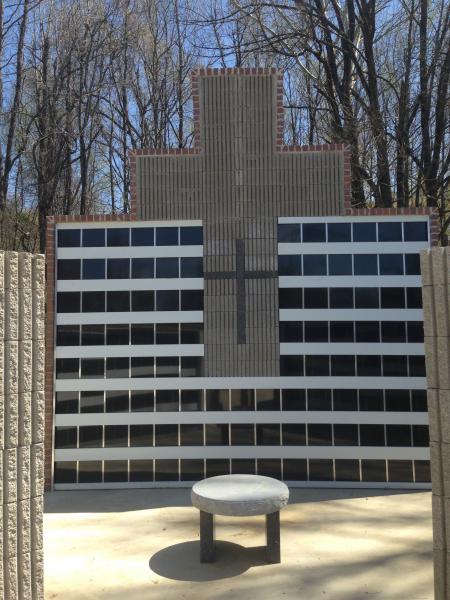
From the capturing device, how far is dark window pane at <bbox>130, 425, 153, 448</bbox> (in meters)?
8.44

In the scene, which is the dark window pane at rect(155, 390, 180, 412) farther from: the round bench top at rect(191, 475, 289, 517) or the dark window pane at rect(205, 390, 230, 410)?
the round bench top at rect(191, 475, 289, 517)

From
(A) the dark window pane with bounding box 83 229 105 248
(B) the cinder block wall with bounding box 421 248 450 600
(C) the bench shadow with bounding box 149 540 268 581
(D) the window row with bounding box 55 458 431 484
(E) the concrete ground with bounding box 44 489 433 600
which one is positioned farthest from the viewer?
(A) the dark window pane with bounding box 83 229 105 248

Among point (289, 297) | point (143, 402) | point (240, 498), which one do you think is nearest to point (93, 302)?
point (143, 402)

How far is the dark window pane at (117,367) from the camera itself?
855 cm

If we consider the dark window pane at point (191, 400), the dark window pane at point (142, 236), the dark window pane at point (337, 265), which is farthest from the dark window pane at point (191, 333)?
the dark window pane at point (337, 265)

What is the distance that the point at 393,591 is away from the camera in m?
5.09

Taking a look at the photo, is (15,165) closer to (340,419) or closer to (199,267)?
(199,267)

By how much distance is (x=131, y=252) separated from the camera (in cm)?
870

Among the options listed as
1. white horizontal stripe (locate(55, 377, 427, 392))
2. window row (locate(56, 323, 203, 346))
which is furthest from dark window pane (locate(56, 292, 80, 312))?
white horizontal stripe (locate(55, 377, 427, 392))

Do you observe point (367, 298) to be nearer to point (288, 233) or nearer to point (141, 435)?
point (288, 233)

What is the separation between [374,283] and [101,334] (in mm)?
4486

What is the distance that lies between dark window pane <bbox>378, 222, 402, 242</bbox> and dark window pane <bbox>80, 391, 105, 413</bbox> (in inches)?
204

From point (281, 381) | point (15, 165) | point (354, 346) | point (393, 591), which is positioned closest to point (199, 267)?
point (281, 381)

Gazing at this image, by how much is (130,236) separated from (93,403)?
2763mm
